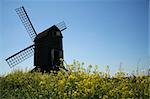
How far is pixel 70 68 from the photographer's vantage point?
883 centimetres

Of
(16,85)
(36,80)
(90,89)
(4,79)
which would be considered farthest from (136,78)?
(4,79)

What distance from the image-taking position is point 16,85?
13.8 meters

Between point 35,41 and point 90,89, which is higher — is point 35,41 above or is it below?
below

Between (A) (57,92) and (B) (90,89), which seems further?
(A) (57,92)

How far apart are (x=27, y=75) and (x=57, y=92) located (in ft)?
19.2

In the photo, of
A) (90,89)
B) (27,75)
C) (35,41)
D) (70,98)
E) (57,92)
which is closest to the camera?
(90,89)

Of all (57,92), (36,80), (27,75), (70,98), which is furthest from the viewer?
(27,75)

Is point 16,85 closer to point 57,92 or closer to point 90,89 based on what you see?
point 57,92

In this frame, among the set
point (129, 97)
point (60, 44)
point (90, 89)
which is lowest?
point (60, 44)

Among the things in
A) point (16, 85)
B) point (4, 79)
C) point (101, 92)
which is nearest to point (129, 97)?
point (101, 92)

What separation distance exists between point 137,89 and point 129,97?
1178 mm

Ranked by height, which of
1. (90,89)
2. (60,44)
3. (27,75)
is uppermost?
(90,89)

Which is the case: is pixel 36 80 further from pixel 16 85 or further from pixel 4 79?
pixel 4 79

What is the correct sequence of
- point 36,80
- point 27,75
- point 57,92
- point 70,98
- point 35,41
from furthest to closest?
point 35,41, point 27,75, point 36,80, point 57,92, point 70,98
